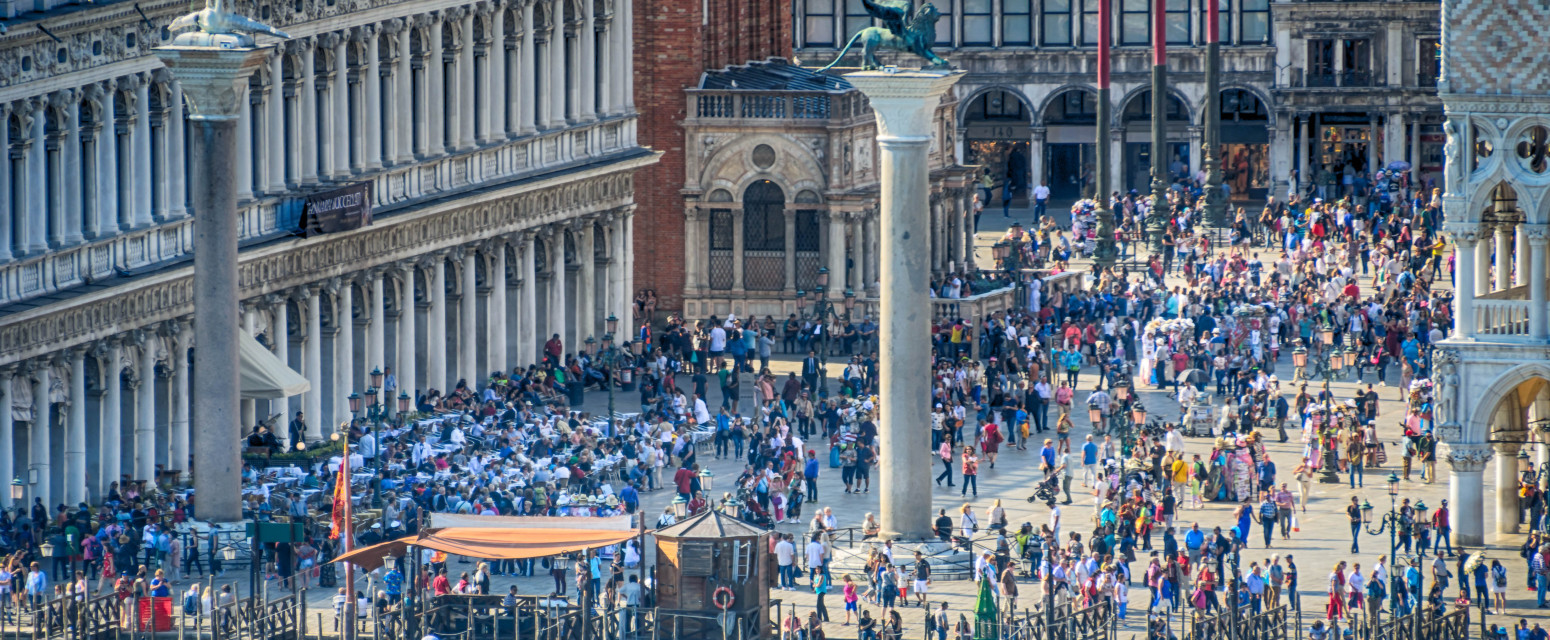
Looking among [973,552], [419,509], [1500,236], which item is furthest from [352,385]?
[1500,236]

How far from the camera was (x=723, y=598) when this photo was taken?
55750 mm

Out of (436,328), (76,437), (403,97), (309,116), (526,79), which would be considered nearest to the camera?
(76,437)

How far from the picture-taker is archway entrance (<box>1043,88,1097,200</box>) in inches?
5187

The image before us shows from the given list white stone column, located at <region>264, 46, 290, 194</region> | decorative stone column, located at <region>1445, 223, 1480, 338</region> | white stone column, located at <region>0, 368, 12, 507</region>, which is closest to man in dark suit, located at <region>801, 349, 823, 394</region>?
white stone column, located at <region>264, 46, 290, 194</region>

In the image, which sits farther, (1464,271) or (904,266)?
(1464,271)

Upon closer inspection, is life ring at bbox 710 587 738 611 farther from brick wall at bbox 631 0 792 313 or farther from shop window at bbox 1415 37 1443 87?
shop window at bbox 1415 37 1443 87

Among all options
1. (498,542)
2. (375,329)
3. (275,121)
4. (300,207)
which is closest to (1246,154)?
(375,329)

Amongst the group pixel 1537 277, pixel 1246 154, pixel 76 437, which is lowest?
pixel 76 437

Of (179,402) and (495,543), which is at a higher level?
(179,402)

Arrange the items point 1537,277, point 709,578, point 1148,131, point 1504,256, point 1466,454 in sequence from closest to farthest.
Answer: point 709,578 < point 1537,277 < point 1466,454 < point 1504,256 < point 1148,131

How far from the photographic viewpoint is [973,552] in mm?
64312

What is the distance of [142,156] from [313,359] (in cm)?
804

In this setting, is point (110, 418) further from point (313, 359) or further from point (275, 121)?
point (275, 121)

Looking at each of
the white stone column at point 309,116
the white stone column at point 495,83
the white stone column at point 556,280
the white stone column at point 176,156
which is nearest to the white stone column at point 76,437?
the white stone column at point 176,156
